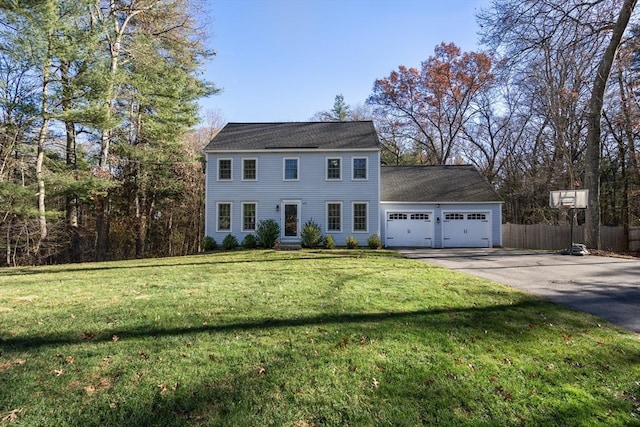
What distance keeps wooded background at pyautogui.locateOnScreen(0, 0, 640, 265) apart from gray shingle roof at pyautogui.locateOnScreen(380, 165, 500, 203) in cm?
503

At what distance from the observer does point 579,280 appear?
8609 mm

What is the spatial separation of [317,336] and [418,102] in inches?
1115

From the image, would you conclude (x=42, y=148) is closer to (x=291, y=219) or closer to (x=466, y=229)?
(x=291, y=219)

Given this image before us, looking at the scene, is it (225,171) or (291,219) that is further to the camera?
(225,171)

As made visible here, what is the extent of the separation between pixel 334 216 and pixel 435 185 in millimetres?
6671

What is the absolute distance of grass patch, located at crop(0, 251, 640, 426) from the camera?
113 inches

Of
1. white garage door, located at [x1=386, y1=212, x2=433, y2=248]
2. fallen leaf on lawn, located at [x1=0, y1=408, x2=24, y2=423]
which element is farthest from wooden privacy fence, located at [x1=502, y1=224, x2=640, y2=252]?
fallen leaf on lawn, located at [x1=0, y1=408, x2=24, y2=423]

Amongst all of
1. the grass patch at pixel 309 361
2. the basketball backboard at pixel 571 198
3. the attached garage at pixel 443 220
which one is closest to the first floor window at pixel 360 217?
the attached garage at pixel 443 220

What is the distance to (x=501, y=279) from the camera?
8742 mm

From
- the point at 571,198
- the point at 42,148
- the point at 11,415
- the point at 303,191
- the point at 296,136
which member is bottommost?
the point at 11,415

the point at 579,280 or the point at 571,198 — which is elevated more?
the point at 571,198

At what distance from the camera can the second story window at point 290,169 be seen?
1862cm

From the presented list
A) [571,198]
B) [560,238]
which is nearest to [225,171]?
[571,198]

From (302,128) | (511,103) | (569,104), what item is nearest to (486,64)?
(511,103)
